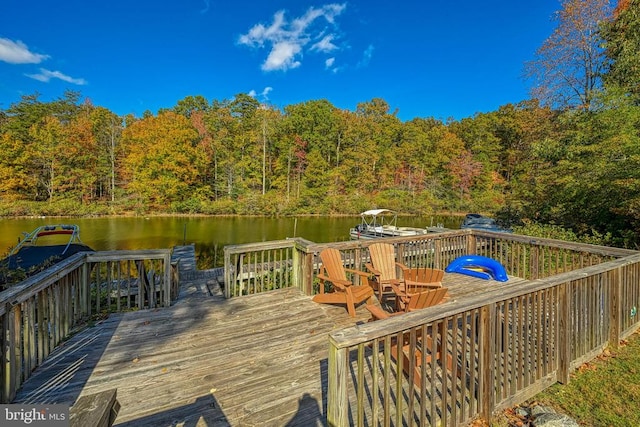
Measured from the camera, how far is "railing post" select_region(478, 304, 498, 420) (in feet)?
7.04

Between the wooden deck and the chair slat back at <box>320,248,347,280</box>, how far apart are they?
468 millimetres

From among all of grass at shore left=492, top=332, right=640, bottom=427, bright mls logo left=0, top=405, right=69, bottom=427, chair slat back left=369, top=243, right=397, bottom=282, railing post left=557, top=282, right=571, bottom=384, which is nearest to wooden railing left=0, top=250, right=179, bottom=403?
bright mls logo left=0, top=405, right=69, bottom=427

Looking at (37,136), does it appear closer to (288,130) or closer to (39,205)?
(39,205)

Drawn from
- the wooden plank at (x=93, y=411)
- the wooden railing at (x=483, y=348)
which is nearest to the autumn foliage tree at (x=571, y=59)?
the wooden railing at (x=483, y=348)

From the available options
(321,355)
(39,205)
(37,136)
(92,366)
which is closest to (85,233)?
(39,205)

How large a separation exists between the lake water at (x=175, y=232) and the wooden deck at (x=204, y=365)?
24.7 ft

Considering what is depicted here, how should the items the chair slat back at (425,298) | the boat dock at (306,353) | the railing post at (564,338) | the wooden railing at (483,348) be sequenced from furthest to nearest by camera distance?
the chair slat back at (425,298) < the railing post at (564,338) < the boat dock at (306,353) < the wooden railing at (483,348)

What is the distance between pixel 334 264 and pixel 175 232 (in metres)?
16.0

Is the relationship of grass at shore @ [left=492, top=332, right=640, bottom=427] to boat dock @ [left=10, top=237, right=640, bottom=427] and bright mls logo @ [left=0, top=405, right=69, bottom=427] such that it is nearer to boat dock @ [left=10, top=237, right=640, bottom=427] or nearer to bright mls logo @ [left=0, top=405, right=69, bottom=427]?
boat dock @ [left=10, top=237, right=640, bottom=427]

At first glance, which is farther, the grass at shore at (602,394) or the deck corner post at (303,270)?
the deck corner post at (303,270)

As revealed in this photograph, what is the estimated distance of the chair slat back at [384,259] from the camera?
446 centimetres

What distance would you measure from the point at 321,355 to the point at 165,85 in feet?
133

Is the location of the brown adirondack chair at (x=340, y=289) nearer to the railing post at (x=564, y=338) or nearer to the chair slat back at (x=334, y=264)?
the chair slat back at (x=334, y=264)

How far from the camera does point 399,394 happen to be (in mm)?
1764
